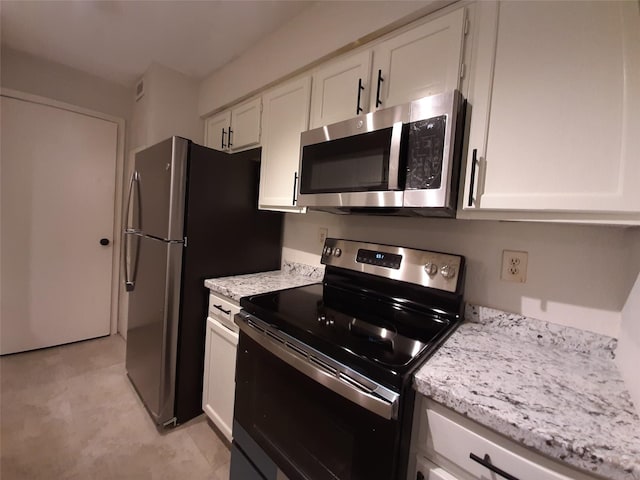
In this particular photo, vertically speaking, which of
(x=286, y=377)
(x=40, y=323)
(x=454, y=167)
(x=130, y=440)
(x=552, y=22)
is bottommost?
(x=130, y=440)

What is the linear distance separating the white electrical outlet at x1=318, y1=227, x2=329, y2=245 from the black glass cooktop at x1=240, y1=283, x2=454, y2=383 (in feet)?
1.29

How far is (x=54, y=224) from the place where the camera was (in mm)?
2420

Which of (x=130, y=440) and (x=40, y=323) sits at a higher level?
(x=40, y=323)

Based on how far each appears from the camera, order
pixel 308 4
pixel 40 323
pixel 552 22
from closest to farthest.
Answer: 1. pixel 552 22
2. pixel 308 4
3. pixel 40 323

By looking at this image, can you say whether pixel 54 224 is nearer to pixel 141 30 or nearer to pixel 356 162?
pixel 141 30

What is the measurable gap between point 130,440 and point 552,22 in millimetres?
2637

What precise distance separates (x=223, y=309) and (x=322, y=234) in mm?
751

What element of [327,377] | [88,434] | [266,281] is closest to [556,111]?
[327,377]

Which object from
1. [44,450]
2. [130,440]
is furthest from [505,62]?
[44,450]

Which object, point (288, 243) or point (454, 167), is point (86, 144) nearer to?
point (288, 243)

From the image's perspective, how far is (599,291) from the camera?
0.95 meters

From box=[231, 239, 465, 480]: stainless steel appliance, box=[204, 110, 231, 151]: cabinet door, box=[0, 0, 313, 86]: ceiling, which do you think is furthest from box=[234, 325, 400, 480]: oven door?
box=[0, 0, 313, 86]: ceiling

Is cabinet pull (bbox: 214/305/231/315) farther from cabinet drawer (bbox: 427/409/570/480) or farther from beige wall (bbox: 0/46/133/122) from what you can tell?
beige wall (bbox: 0/46/133/122)

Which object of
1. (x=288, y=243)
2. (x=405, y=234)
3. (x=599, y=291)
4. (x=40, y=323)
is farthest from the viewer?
(x=40, y=323)
